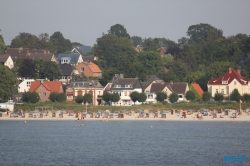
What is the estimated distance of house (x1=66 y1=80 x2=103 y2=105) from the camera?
103375 millimetres

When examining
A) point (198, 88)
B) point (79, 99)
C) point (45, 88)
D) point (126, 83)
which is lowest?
point (79, 99)

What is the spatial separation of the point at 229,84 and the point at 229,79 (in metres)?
1.17

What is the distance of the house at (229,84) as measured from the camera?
10281 cm

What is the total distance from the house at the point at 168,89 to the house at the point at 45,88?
45.3 feet

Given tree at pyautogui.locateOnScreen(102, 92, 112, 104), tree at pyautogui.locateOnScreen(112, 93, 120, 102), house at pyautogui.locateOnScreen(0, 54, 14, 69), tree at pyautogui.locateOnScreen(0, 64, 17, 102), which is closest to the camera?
tree at pyautogui.locateOnScreen(0, 64, 17, 102)

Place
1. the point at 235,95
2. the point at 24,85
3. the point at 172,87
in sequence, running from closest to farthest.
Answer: the point at 235,95 < the point at 172,87 < the point at 24,85

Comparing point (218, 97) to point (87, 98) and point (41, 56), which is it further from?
point (41, 56)

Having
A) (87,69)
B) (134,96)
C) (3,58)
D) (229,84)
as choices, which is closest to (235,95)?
(229,84)

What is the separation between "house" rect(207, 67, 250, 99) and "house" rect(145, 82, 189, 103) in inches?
172

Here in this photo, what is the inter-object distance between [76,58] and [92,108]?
52257 mm

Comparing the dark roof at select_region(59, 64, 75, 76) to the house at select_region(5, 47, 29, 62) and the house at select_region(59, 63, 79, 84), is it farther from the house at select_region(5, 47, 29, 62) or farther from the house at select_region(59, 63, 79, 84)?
the house at select_region(5, 47, 29, 62)

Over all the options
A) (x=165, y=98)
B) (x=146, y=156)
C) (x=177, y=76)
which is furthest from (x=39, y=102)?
(x=146, y=156)

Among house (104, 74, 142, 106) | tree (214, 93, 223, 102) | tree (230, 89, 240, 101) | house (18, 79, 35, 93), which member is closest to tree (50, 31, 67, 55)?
house (18, 79, 35, 93)

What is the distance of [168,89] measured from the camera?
102 metres
